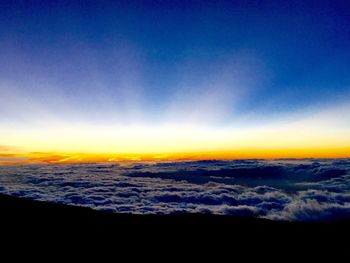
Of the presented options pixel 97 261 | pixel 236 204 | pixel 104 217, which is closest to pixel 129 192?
pixel 236 204

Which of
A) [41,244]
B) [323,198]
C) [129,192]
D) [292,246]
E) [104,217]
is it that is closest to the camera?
[41,244]

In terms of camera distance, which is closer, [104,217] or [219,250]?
[219,250]

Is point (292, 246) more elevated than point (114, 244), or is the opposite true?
point (114, 244)

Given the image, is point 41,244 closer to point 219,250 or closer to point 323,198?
point 219,250

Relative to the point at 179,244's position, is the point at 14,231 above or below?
above

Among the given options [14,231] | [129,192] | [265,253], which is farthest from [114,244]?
[129,192]

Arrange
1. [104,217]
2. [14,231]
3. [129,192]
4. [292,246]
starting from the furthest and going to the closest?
[129,192] < [104,217] < [292,246] < [14,231]

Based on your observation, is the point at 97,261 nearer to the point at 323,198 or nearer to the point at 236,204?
the point at 236,204

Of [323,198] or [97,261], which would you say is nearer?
[97,261]

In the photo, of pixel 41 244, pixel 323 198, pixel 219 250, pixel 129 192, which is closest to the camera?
pixel 41 244
